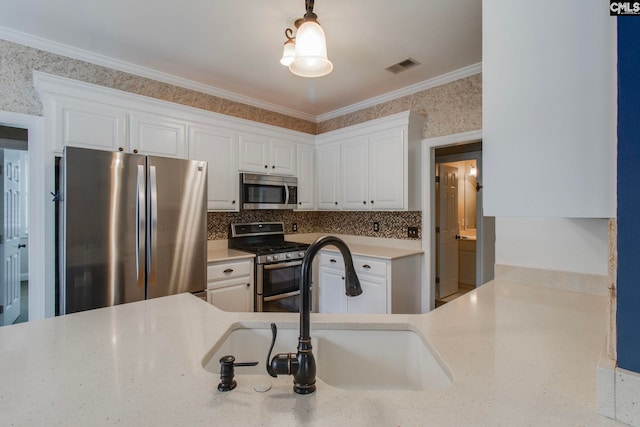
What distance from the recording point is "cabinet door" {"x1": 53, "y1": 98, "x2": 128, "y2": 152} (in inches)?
87.6

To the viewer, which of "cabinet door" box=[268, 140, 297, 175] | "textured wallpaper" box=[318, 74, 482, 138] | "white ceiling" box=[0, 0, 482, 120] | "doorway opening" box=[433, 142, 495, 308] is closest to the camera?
"white ceiling" box=[0, 0, 482, 120]

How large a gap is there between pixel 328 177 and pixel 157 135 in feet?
6.34

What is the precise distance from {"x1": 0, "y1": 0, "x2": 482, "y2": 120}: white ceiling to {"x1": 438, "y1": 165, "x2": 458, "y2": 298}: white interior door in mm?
1833

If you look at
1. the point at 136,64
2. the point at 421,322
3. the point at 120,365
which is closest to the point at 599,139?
the point at 421,322

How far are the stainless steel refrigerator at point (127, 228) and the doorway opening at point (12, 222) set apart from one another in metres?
0.97

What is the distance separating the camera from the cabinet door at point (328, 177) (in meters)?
3.70

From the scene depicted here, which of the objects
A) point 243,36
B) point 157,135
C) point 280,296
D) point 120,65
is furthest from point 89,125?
point 280,296

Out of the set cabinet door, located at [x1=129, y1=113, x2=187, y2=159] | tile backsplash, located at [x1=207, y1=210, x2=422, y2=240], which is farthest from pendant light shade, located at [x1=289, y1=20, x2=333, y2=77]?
tile backsplash, located at [x1=207, y1=210, x2=422, y2=240]

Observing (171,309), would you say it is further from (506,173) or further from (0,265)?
(0,265)

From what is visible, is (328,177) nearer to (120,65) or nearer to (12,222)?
(120,65)

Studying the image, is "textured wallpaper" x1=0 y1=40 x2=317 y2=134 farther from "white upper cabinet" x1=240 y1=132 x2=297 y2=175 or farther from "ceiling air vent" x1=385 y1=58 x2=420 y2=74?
"ceiling air vent" x1=385 y1=58 x2=420 y2=74

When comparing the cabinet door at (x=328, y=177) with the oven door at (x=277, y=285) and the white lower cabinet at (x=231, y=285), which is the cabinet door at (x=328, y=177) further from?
the white lower cabinet at (x=231, y=285)

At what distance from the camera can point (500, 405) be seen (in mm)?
692

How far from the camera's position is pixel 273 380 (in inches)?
31.8
